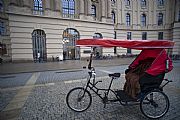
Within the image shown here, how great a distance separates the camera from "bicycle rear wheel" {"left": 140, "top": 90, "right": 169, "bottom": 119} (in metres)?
4.26

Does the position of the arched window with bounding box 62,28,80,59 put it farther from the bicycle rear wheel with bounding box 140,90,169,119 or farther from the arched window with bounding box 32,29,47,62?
the bicycle rear wheel with bounding box 140,90,169,119

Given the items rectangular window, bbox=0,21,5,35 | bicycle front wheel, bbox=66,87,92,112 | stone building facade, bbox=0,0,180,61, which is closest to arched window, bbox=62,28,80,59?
stone building facade, bbox=0,0,180,61

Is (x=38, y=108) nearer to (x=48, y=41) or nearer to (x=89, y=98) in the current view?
(x=89, y=98)

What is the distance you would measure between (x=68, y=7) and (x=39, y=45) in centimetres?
1008

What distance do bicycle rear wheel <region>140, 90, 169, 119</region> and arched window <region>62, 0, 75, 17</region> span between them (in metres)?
26.4

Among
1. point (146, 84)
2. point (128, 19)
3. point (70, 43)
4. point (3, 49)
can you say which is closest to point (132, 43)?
point (146, 84)

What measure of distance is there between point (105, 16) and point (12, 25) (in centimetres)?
1964

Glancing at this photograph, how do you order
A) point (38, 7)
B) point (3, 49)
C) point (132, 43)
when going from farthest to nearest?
point (3, 49) → point (38, 7) → point (132, 43)

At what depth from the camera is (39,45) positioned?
25.6 metres

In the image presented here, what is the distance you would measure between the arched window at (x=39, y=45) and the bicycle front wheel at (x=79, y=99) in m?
22.0

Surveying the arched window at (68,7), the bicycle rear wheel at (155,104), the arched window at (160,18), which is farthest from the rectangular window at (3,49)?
the arched window at (160,18)

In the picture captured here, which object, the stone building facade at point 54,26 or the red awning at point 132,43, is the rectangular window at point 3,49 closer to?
the stone building facade at point 54,26

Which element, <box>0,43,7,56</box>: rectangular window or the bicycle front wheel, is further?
<box>0,43,7,56</box>: rectangular window

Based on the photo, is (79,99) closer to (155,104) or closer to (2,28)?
(155,104)
